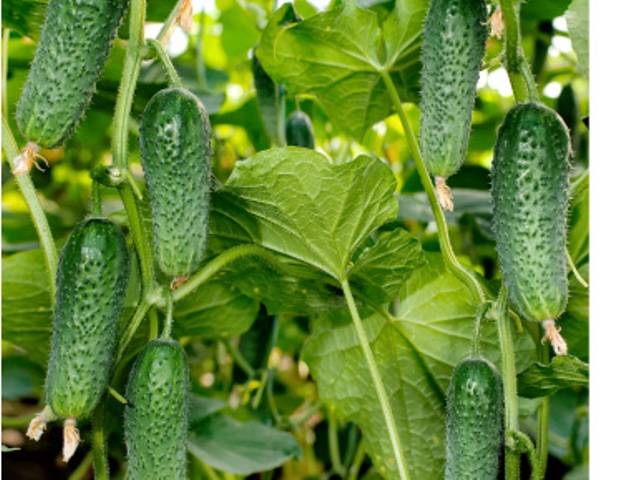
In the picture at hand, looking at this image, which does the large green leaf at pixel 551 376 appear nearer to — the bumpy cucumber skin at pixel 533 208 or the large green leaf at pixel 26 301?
the bumpy cucumber skin at pixel 533 208

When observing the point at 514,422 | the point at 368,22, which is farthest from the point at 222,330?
the point at 514,422

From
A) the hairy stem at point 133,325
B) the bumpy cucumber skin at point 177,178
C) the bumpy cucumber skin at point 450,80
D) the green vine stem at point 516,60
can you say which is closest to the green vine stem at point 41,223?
the hairy stem at point 133,325

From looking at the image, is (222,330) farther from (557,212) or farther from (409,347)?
(557,212)

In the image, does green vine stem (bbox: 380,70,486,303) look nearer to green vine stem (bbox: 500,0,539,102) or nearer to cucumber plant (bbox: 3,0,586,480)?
cucumber plant (bbox: 3,0,586,480)

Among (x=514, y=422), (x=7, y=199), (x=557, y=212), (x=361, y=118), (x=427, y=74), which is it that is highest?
(x=7, y=199)

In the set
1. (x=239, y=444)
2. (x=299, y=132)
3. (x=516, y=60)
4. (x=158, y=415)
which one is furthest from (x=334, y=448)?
(x=516, y=60)

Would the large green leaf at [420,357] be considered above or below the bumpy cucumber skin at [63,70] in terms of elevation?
below
